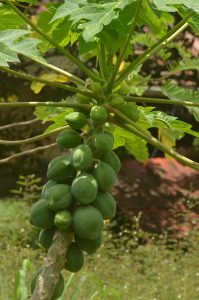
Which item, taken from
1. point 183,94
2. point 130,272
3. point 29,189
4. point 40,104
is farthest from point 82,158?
point 29,189

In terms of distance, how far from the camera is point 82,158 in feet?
4.88

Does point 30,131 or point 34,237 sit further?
point 30,131

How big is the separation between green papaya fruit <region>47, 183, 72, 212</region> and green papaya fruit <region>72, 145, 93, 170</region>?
0.06 metres

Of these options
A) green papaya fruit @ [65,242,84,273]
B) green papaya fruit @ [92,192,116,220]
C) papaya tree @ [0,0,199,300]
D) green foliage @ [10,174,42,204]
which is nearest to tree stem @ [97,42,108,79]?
papaya tree @ [0,0,199,300]

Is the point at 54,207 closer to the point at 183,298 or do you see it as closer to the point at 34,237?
the point at 183,298

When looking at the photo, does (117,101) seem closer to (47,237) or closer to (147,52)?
(147,52)

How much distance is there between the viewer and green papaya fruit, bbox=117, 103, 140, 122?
1.57 meters

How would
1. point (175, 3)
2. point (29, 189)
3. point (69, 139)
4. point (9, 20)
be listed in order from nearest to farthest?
point (175, 3), point (69, 139), point (9, 20), point (29, 189)

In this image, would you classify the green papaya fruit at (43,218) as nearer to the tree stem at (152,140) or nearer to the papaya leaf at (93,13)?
the tree stem at (152,140)

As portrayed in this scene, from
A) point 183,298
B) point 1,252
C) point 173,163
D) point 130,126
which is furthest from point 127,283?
point 130,126

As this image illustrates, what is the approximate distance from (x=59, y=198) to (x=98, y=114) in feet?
0.69

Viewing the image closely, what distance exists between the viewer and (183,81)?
7.77 meters

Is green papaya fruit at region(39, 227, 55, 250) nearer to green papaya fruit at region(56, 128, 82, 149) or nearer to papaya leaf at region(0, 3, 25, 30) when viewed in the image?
green papaya fruit at region(56, 128, 82, 149)

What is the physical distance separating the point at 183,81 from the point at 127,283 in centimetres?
358
